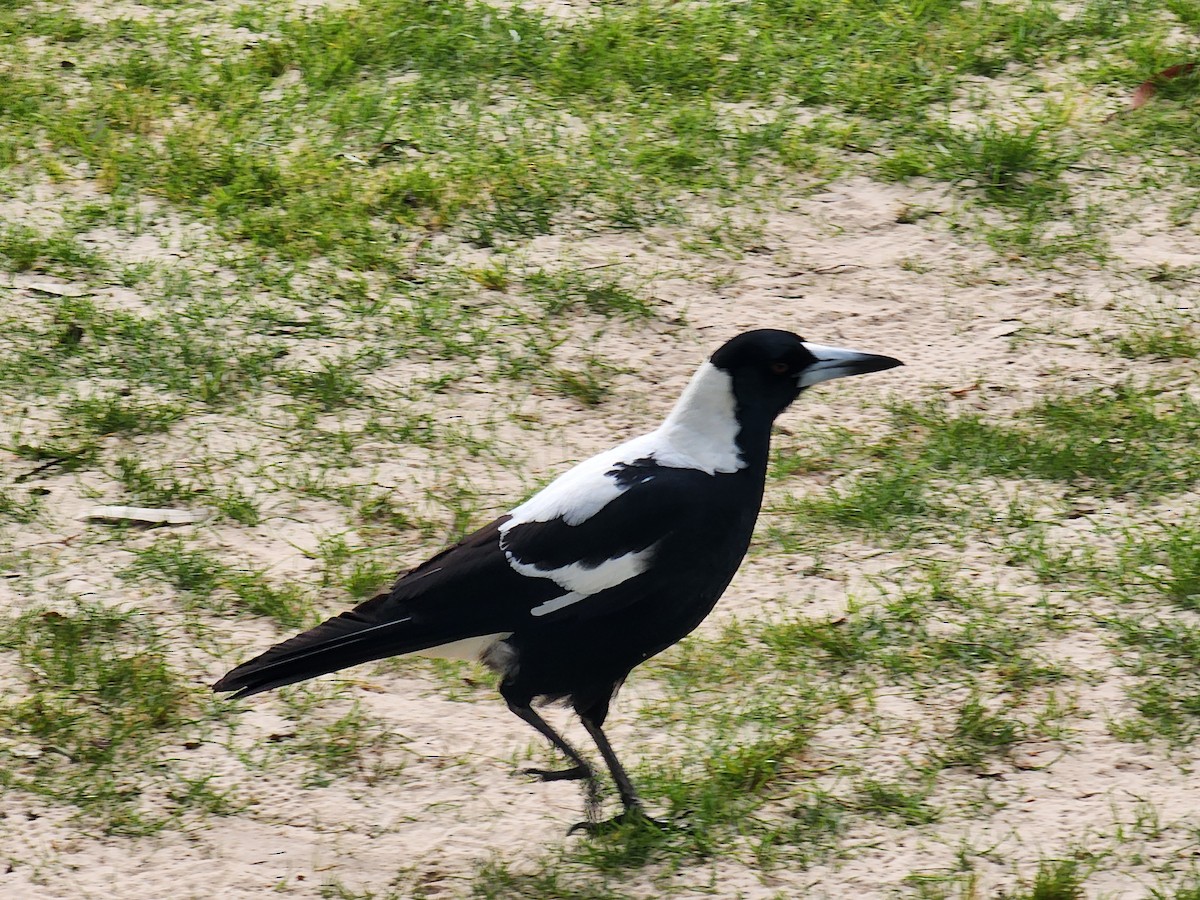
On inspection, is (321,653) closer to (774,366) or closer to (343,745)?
(343,745)

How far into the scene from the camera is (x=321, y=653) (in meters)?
2.97

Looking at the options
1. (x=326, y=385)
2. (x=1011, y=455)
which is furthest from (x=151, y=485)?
(x=1011, y=455)

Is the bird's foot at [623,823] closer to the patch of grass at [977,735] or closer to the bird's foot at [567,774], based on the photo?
the bird's foot at [567,774]

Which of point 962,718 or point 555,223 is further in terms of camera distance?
point 555,223

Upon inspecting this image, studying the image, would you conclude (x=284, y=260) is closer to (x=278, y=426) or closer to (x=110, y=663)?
(x=278, y=426)

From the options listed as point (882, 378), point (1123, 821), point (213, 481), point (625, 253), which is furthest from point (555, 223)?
point (1123, 821)

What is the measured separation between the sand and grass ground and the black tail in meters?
0.33

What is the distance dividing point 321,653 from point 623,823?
2.09 ft

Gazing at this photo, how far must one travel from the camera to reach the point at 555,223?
5.21 meters

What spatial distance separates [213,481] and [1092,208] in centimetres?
282

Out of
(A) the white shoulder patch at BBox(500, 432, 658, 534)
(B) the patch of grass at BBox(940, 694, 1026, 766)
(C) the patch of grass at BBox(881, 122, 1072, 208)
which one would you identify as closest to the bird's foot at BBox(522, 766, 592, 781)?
(A) the white shoulder patch at BBox(500, 432, 658, 534)

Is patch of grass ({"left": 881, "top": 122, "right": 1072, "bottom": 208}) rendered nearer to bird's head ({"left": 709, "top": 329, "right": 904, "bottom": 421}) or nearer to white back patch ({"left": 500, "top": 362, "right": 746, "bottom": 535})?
bird's head ({"left": 709, "top": 329, "right": 904, "bottom": 421})

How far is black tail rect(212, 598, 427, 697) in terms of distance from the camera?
297 cm

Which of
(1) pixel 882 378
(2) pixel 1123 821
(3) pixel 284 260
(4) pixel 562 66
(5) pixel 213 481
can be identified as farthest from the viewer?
(4) pixel 562 66
